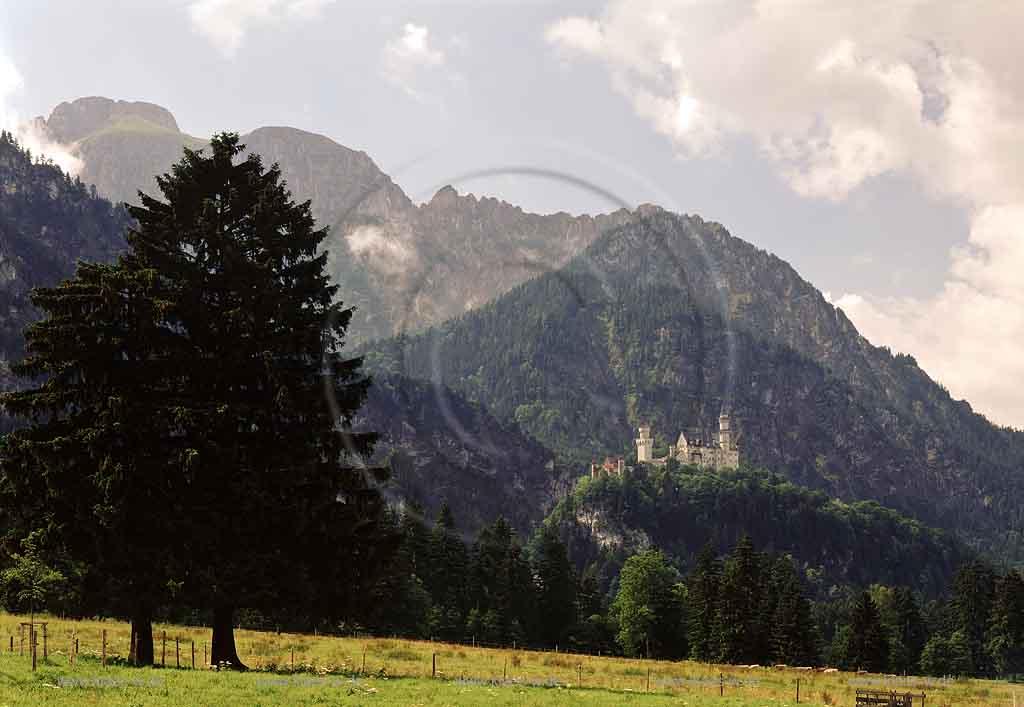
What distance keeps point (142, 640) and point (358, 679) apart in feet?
27.5

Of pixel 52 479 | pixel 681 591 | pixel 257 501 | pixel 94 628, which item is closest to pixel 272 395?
pixel 257 501

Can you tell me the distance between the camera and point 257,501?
37062mm

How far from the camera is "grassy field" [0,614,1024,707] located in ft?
95.8

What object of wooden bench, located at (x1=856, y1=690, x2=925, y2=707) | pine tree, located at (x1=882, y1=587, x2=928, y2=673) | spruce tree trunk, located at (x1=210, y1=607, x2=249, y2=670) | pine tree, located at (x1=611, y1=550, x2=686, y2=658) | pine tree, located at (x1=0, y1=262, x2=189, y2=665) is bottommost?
pine tree, located at (x1=882, y1=587, x2=928, y2=673)

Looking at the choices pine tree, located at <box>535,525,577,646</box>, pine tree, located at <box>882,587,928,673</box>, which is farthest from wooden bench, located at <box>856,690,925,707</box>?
pine tree, located at <box>882,587,928,673</box>

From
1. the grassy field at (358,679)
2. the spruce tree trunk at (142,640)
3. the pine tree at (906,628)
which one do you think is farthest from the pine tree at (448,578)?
the spruce tree trunk at (142,640)

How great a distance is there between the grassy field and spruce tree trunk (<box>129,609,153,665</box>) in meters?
0.77

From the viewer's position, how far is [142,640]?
37.5m

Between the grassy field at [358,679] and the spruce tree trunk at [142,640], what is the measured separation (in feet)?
2.51

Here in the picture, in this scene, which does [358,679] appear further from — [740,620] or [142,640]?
[740,620]

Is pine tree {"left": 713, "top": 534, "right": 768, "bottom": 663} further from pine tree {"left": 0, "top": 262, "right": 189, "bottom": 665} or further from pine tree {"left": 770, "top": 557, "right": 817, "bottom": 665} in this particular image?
pine tree {"left": 0, "top": 262, "right": 189, "bottom": 665}

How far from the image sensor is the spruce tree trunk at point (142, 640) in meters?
37.0

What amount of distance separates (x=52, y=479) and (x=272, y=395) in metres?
8.39

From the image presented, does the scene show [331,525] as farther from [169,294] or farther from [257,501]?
[169,294]
